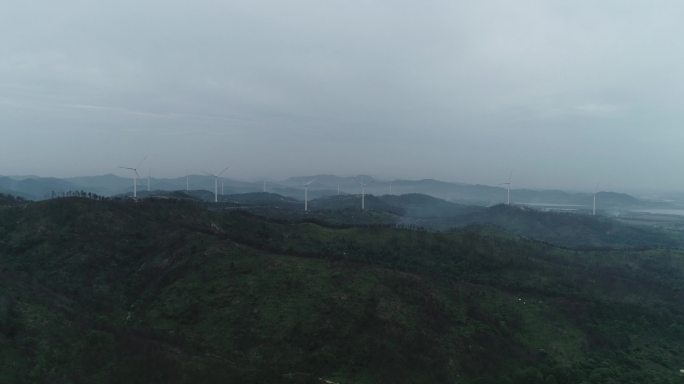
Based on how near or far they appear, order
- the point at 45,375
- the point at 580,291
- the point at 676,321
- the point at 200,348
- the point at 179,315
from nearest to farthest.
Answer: the point at 45,375 → the point at 200,348 → the point at 179,315 → the point at 676,321 → the point at 580,291

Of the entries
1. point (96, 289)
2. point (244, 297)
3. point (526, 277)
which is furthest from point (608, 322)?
point (96, 289)

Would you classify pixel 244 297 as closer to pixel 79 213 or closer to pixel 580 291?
pixel 79 213

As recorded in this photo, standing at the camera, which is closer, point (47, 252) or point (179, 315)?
point (179, 315)

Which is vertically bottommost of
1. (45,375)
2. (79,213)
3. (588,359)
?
(588,359)

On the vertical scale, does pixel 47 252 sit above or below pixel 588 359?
above

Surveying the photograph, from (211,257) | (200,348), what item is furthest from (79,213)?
(200,348)

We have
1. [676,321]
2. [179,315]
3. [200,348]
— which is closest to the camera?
[200,348]
